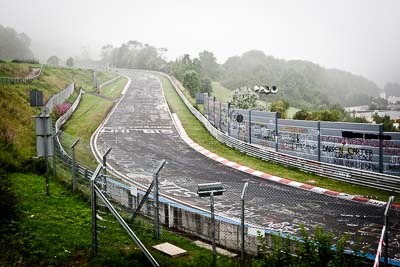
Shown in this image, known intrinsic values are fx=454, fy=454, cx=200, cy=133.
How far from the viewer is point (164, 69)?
124 metres

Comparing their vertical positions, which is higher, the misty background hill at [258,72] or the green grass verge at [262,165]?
the misty background hill at [258,72]

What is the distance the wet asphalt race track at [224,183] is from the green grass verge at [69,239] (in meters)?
3.75

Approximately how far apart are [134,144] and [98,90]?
114ft

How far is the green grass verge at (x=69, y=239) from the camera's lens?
9930mm

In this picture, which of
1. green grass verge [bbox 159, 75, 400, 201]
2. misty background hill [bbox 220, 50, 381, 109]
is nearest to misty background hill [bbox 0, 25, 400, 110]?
misty background hill [bbox 220, 50, 381, 109]

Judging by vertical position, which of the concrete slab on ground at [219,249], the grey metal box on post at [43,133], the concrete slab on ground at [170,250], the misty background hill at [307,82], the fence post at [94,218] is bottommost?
the concrete slab on ground at [219,249]

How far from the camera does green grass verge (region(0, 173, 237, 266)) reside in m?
9.93

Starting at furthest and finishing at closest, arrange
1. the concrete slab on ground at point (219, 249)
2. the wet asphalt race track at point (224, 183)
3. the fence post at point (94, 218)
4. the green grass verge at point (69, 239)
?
the wet asphalt race track at point (224, 183) → the concrete slab on ground at point (219, 249) → the fence post at point (94, 218) → the green grass verge at point (69, 239)

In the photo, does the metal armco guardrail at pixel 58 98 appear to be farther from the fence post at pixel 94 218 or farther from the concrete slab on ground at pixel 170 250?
the concrete slab on ground at pixel 170 250

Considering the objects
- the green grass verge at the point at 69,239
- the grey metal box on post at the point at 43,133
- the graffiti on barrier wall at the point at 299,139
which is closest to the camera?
the green grass verge at the point at 69,239

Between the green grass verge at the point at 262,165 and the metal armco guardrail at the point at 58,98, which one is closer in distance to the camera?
the green grass verge at the point at 262,165

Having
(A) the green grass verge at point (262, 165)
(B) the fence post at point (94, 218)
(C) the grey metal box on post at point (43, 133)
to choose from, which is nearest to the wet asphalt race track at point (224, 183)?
(A) the green grass verge at point (262, 165)

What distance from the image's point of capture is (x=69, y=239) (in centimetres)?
1124

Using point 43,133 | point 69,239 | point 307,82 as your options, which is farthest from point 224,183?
point 307,82
